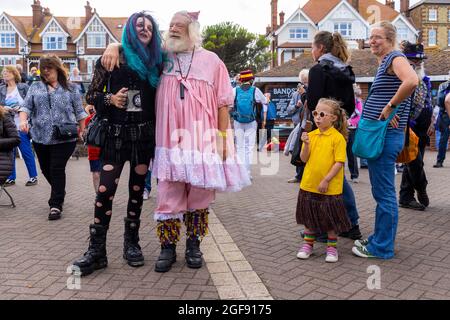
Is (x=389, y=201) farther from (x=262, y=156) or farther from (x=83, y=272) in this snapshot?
(x=262, y=156)

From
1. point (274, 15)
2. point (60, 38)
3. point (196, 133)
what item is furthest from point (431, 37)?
point (196, 133)

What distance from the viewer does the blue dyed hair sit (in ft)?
12.2

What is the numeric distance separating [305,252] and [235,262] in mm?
604

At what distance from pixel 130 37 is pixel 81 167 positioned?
861cm

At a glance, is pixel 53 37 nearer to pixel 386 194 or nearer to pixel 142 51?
pixel 142 51

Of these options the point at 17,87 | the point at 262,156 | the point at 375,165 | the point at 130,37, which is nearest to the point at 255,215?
the point at 375,165

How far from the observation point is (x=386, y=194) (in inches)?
162

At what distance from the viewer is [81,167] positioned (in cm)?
1181

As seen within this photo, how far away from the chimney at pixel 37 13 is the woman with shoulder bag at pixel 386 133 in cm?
6357

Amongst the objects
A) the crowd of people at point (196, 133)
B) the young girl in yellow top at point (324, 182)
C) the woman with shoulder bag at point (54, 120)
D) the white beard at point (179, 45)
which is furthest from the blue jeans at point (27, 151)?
the young girl in yellow top at point (324, 182)

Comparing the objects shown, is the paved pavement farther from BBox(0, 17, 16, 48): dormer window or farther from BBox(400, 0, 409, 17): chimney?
BBox(400, 0, 409, 17): chimney

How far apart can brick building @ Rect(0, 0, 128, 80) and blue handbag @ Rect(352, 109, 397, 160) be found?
5483 centimetres

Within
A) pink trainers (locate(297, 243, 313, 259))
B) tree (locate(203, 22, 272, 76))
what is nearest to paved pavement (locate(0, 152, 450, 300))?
pink trainers (locate(297, 243, 313, 259))

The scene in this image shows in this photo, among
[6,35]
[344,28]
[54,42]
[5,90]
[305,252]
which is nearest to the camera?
[305,252]
